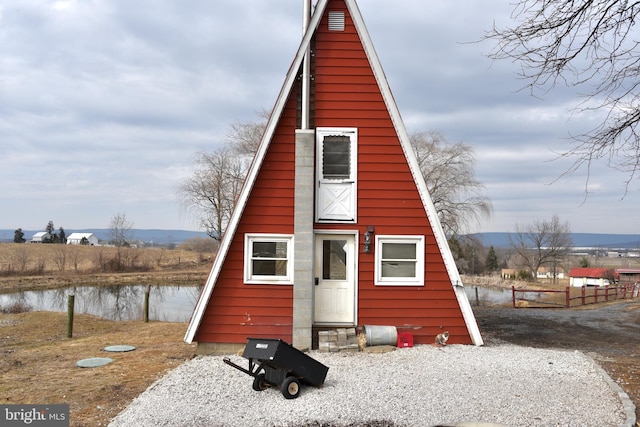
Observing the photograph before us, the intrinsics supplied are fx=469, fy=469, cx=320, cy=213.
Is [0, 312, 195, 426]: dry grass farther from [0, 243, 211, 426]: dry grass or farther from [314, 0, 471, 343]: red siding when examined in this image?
[314, 0, 471, 343]: red siding

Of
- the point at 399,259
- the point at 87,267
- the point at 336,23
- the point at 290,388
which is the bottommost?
the point at 87,267

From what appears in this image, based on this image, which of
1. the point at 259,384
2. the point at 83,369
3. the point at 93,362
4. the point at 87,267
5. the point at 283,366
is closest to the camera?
the point at 283,366

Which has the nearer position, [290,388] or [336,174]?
[290,388]

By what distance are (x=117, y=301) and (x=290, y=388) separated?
21.2 metres

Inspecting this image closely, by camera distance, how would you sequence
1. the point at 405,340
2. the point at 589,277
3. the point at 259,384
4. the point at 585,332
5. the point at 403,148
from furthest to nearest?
the point at 589,277 < the point at 585,332 < the point at 403,148 < the point at 405,340 < the point at 259,384

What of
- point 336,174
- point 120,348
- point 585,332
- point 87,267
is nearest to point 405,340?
point 336,174

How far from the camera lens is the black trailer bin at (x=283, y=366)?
6.24m

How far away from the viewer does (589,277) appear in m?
57.8

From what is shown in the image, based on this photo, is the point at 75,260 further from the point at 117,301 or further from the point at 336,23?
the point at 336,23

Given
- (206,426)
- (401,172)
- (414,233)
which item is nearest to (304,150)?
(401,172)

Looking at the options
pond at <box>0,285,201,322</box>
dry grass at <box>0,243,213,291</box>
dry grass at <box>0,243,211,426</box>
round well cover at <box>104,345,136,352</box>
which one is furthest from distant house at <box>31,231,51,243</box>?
round well cover at <box>104,345,136,352</box>

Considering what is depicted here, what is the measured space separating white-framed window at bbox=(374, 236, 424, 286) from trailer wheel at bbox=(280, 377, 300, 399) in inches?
130

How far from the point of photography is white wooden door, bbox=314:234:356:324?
9.20 meters

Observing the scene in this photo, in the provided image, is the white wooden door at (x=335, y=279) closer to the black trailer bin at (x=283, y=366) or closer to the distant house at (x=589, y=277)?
the black trailer bin at (x=283, y=366)
